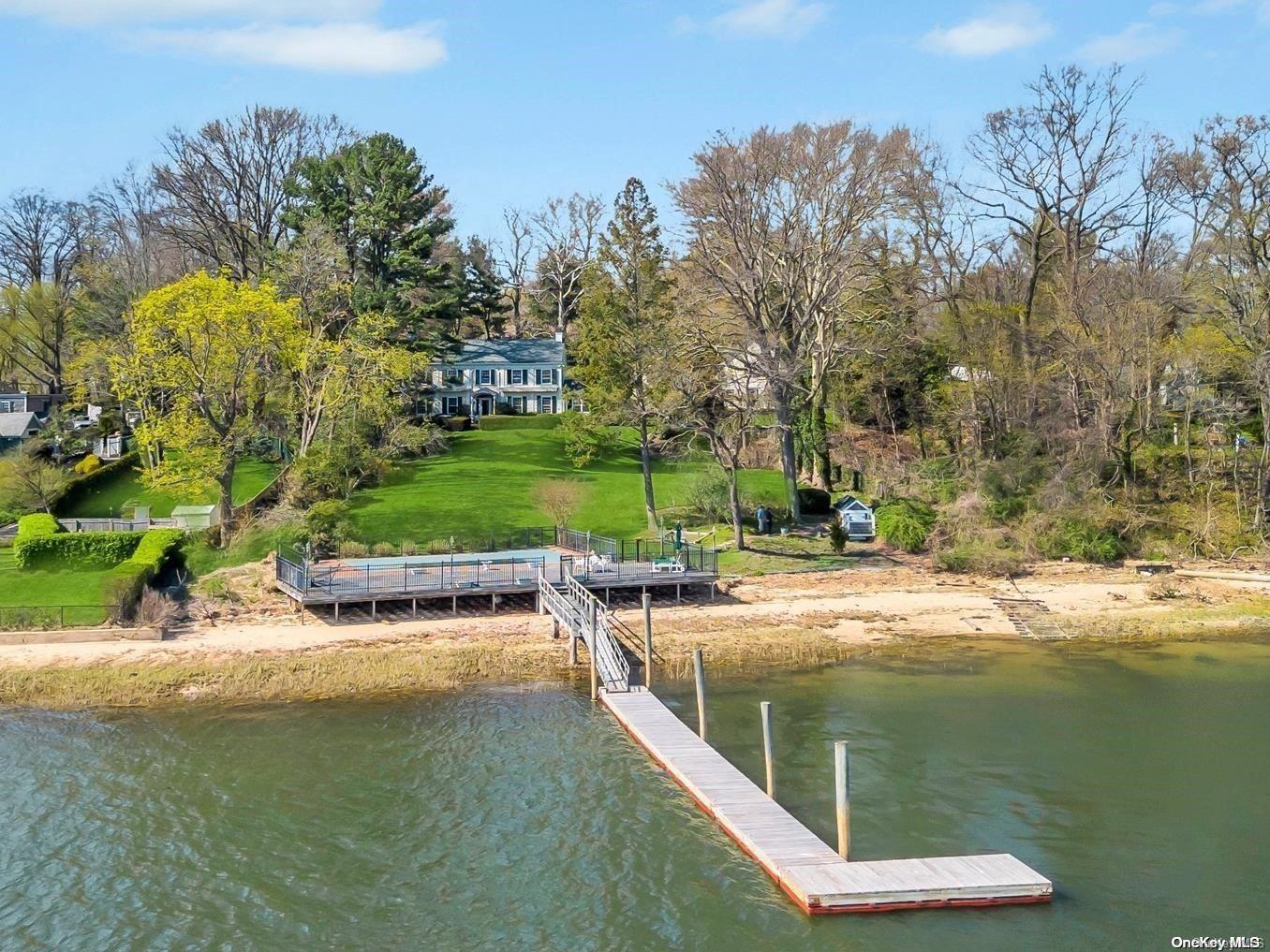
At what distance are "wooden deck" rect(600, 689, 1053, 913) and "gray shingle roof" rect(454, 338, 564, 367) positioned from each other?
216ft

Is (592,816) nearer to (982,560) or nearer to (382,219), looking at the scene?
(982,560)

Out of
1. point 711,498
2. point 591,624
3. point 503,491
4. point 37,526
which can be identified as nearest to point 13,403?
point 37,526

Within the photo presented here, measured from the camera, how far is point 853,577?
44.7 meters

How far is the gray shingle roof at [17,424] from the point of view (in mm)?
69812

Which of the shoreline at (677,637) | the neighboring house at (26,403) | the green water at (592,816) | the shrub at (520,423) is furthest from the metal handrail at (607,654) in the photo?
the neighboring house at (26,403)

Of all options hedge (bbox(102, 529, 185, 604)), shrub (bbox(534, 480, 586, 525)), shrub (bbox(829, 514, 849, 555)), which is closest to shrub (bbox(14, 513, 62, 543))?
hedge (bbox(102, 529, 185, 604))

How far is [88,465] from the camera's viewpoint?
61.0 meters

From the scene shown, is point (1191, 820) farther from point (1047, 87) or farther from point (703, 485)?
point (1047, 87)

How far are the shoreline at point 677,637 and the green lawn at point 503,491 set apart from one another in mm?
11184

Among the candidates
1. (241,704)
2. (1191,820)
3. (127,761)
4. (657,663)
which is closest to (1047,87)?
(657,663)

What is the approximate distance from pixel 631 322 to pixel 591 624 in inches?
841

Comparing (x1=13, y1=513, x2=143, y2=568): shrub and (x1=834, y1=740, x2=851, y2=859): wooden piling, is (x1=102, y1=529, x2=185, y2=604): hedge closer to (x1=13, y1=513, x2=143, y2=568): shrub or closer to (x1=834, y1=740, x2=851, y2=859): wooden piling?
(x1=13, y1=513, x2=143, y2=568): shrub

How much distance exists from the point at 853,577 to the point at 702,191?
61.6 ft

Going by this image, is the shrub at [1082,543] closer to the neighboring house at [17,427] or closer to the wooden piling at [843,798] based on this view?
the wooden piling at [843,798]
